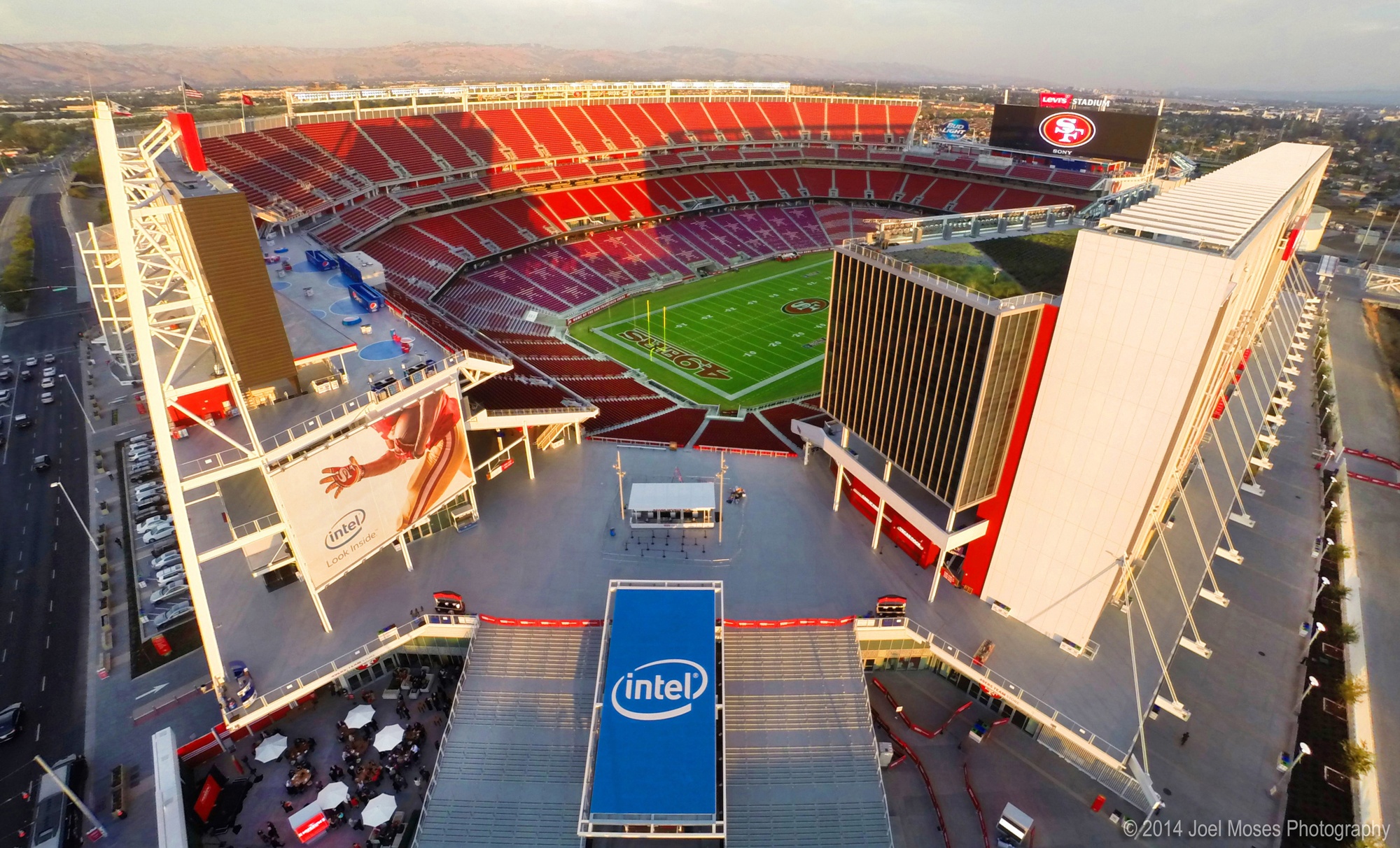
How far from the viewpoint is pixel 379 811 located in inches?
1026

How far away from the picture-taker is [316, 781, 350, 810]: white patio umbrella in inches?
1046

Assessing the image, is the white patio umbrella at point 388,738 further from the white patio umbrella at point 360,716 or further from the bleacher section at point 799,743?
the bleacher section at point 799,743

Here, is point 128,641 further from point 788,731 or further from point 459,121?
point 459,121

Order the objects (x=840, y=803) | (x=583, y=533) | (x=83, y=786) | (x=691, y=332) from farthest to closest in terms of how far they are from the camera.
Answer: (x=691, y=332)
(x=583, y=533)
(x=83, y=786)
(x=840, y=803)

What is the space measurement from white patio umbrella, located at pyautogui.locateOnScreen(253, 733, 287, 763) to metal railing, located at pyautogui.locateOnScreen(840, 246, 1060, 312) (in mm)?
36098

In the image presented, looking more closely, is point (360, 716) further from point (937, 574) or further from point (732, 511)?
point (937, 574)

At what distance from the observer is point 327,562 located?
30.9 metres

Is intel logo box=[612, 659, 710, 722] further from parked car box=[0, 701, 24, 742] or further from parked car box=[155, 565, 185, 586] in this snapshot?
parked car box=[155, 565, 185, 586]

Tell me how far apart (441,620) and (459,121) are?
9118cm

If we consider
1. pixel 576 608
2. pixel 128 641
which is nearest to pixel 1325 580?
pixel 576 608

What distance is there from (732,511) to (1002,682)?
17.3 m

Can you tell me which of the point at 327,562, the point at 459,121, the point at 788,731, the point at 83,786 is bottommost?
the point at 83,786

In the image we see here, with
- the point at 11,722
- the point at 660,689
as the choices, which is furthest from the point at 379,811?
the point at 11,722

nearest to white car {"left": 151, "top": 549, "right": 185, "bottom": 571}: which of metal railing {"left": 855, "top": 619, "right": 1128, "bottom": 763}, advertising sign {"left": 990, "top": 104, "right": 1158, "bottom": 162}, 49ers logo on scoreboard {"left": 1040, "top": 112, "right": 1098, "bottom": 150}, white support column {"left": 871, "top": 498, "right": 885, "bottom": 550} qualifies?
metal railing {"left": 855, "top": 619, "right": 1128, "bottom": 763}
